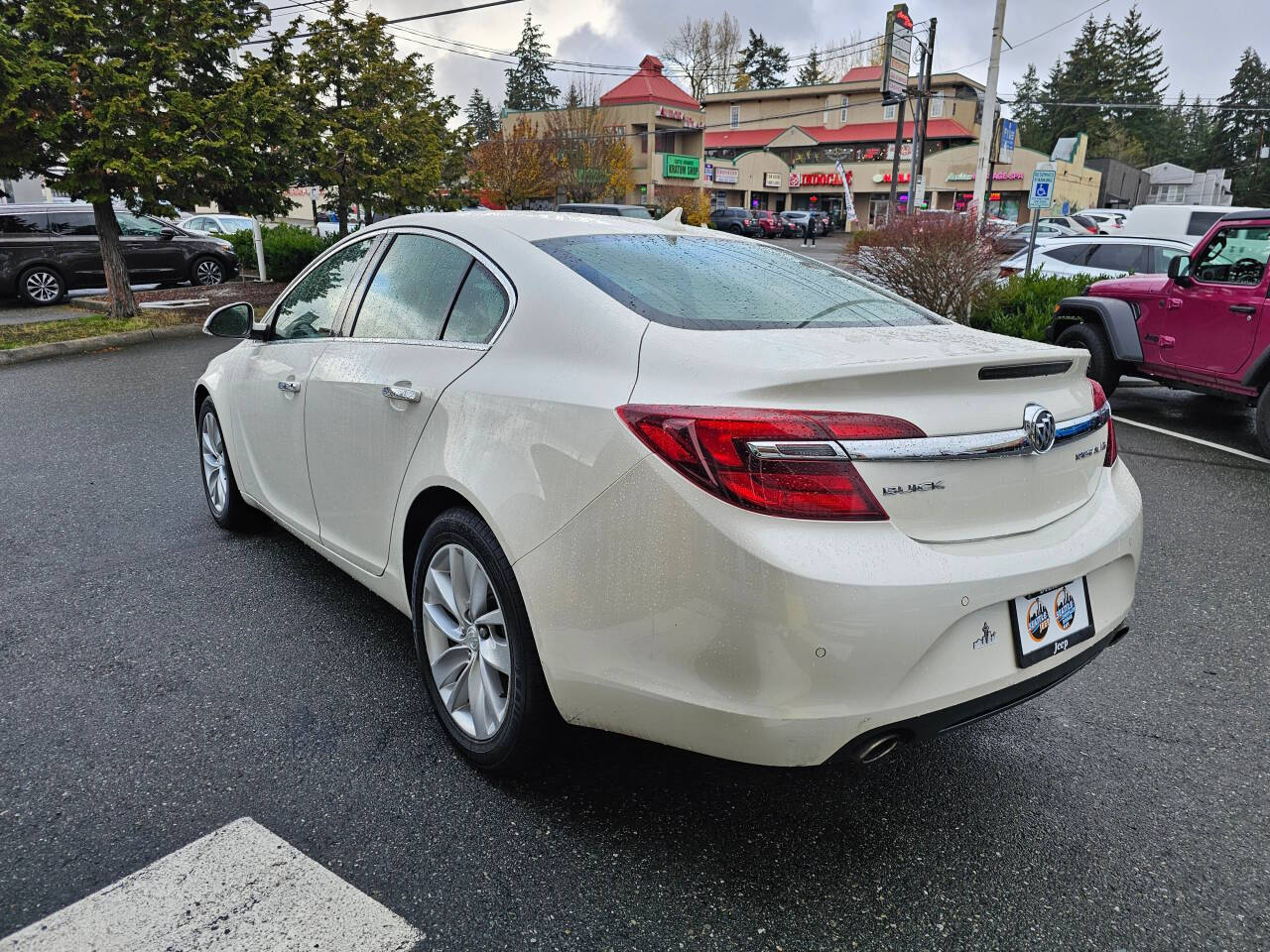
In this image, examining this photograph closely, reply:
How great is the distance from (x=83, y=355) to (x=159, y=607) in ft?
29.5

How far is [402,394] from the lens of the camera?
9.24 feet

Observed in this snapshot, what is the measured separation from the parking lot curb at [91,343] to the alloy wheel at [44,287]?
437cm

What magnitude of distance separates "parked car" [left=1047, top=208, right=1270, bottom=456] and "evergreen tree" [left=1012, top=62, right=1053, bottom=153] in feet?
296

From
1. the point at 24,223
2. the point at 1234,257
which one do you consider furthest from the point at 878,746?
the point at 24,223

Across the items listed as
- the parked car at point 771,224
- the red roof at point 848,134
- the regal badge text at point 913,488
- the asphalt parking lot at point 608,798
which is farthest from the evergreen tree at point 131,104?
the red roof at point 848,134

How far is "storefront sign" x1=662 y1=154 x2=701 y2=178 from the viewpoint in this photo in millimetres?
61000

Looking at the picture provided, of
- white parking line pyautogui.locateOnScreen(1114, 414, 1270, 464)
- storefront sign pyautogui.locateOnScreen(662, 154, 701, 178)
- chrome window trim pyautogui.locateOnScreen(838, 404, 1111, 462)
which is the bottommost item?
white parking line pyautogui.locateOnScreen(1114, 414, 1270, 464)

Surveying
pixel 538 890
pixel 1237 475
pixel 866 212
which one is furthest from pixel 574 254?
pixel 866 212

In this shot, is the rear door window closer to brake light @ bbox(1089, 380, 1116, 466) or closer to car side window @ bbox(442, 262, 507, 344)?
car side window @ bbox(442, 262, 507, 344)

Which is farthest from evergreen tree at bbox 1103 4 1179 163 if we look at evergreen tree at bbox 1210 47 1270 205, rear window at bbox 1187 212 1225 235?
rear window at bbox 1187 212 1225 235

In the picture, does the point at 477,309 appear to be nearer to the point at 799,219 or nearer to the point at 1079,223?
the point at 1079,223

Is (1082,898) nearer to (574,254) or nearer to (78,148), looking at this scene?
(574,254)

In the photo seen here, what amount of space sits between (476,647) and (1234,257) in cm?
751

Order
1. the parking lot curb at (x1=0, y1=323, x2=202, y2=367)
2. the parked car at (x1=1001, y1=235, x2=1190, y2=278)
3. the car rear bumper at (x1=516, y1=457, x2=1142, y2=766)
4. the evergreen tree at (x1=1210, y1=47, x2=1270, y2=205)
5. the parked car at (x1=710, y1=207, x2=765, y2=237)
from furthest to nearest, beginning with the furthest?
the evergreen tree at (x1=1210, y1=47, x2=1270, y2=205) < the parked car at (x1=710, y1=207, x2=765, y2=237) < the parked car at (x1=1001, y1=235, x2=1190, y2=278) < the parking lot curb at (x1=0, y1=323, x2=202, y2=367) < the car rear bumper at (x1=516, y1=457, x2=1142, y2=766)
